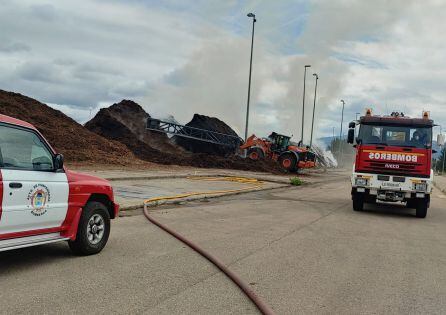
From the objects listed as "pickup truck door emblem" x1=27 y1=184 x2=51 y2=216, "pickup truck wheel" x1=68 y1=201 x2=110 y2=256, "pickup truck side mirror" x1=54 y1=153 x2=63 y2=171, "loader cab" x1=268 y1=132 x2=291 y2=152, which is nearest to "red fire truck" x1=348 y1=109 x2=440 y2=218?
"pickup truck wheel" x1=68 y1=201 x2=110 y2=256

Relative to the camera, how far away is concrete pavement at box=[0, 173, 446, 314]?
17.5ft

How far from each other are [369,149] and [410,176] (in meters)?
1.38

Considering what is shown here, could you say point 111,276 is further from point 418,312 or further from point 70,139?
point 70,139

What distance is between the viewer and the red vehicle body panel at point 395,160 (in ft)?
48.4

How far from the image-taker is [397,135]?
15.2 m

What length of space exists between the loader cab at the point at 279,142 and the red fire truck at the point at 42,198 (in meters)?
36.3

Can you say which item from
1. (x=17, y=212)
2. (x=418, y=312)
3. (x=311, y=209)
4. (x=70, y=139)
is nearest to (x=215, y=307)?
(x=418, y=312)

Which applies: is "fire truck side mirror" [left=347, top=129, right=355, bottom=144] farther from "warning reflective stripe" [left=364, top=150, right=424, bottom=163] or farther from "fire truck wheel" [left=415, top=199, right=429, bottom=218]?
"fire truck wheel" [left=415, top=199, right=429, bottom=218]

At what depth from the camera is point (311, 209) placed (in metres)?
15.7

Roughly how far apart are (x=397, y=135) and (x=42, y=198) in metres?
11.6

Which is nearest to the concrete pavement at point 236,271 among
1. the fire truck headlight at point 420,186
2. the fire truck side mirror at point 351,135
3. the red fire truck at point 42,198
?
the red fire truck at point 42,198

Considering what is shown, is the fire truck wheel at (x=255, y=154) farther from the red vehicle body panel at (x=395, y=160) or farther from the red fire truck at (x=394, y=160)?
the red vehicle body panel at (x=395, y=160)

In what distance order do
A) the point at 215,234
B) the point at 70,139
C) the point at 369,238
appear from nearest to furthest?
the point at 215,234 → the point at 369,238 → the point at 70,139

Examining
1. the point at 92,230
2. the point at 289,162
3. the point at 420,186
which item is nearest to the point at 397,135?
the point at 420,186
